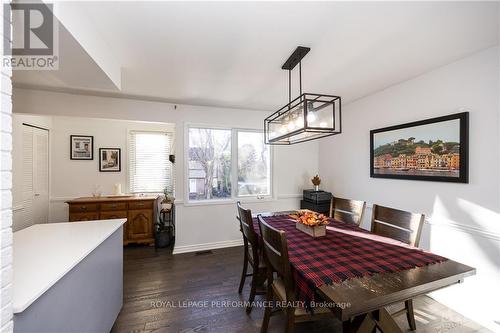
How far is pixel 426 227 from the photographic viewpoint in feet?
7.42

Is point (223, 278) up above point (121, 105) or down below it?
below

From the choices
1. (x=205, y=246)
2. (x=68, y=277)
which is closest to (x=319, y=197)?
(x=205, y=246)

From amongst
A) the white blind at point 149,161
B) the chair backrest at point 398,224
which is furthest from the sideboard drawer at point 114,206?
the chair backrest at point 398,224

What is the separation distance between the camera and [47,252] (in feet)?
4.26

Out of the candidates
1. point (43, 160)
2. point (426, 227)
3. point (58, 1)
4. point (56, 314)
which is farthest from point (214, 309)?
point (43, 160)

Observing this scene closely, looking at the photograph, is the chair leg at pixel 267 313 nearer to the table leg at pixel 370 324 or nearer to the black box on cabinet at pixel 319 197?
the table leg at pixel 370 324

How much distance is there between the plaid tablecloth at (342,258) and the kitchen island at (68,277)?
4.33 ft

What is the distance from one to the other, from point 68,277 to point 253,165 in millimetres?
2985

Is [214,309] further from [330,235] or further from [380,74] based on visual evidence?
[380,74]

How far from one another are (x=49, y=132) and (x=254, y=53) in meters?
4.05

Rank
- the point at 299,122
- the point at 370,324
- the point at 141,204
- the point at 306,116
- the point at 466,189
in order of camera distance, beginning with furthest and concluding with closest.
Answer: the point at 141,204
the point at 466,189
the point at 299,122
the point at 306,116
the point at 370,324

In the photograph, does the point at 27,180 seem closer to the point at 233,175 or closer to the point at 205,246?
the point at 205,246

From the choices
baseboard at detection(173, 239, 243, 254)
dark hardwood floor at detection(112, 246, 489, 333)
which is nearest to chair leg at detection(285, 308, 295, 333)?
dark hardwood floor at detection(112, 246, 489, 333)

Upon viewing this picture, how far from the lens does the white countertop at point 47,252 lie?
0.94m
